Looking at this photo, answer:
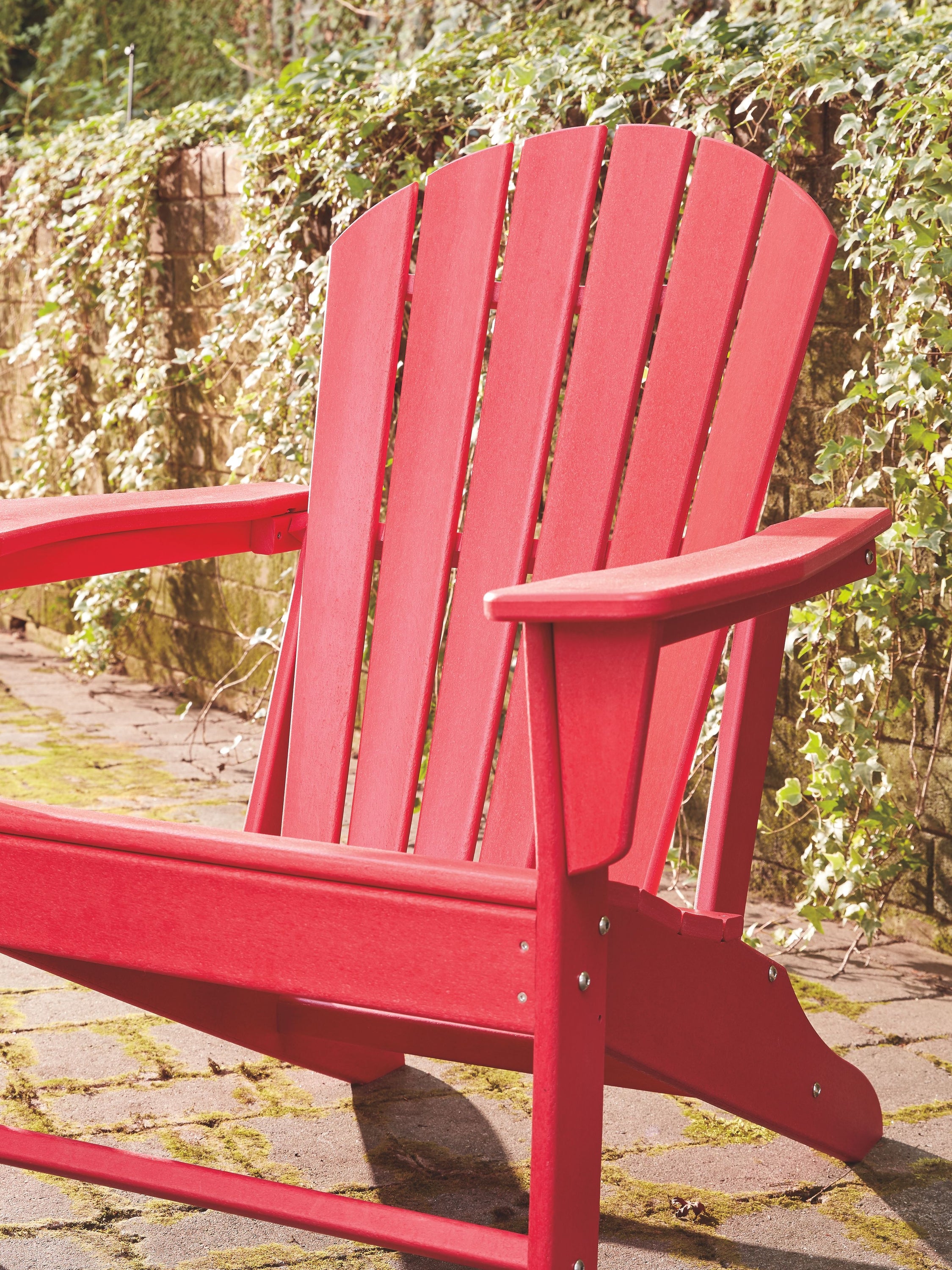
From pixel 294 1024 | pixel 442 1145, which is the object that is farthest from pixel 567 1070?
pixel 442 1145

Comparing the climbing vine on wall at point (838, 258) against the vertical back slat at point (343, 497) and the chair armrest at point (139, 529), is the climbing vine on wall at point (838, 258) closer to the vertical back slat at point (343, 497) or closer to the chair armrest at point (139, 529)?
the vertical back slat at point (343, 497)

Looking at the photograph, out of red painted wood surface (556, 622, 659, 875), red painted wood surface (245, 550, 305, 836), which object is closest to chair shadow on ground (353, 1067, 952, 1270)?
red painted wood surface (245, 550, 305, 836)

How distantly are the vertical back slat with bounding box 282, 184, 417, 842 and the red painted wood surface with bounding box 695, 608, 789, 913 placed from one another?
0.50 meters

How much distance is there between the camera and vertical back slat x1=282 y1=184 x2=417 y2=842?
1837 mm

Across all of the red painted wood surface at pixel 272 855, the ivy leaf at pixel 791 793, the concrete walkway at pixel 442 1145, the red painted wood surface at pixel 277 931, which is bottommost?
the concrete walkway at pixel 442 1145

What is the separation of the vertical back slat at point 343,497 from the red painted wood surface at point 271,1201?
515 millimetres

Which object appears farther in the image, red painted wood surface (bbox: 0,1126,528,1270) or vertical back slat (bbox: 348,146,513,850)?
vertical back slat (bbox: 348,146,513,850)

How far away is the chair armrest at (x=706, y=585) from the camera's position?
106cm

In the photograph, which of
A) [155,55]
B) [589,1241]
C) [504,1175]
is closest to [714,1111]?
[504,1175]

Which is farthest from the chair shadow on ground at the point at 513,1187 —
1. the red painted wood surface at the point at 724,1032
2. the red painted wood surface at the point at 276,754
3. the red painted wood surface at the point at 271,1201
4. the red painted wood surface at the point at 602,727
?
the red painted wood surface at the point at 602,727

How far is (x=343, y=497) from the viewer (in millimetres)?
1891

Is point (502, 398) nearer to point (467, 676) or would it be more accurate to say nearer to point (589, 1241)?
point (467, 676)

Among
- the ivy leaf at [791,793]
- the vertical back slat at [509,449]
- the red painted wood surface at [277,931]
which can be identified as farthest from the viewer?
the ivy leaf at [791,793]

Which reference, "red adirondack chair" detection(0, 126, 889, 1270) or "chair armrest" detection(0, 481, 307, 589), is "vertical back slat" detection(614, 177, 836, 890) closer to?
"red adirondack chair" detection(0, 126, 889, 1270)
